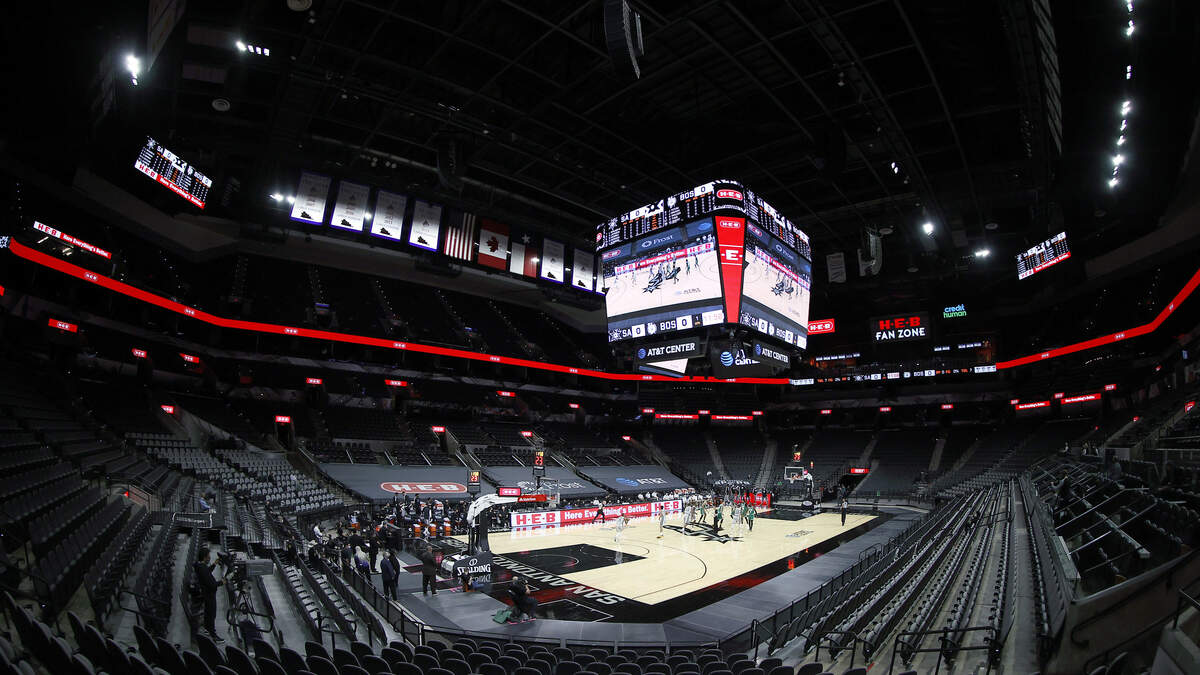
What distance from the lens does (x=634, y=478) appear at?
132 ft

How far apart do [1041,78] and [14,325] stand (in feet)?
118

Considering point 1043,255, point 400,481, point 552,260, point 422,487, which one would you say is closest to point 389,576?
point 552,260

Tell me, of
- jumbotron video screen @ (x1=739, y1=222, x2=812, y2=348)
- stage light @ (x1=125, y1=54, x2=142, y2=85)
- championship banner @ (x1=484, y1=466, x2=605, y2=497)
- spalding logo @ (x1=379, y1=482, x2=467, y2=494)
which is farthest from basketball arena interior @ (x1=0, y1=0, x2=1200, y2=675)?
spalding logo @ (x1=379, y1=482, x2=467, y2=494)

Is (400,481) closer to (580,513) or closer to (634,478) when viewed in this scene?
(580,513)

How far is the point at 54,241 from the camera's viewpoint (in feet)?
73.7

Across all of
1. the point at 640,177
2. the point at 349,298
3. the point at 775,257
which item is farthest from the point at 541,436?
the point at 775,257

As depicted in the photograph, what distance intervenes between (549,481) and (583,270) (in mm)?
13801

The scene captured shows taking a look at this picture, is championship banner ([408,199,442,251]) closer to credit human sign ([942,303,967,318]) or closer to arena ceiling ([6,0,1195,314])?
arena ceiling ([6,0,1195,314])

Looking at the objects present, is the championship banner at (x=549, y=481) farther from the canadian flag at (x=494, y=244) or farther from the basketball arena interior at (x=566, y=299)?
the canadian flag at (x=494, y=244)

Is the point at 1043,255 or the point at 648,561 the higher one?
the point at 1043,255

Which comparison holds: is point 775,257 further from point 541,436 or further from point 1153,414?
point 541,436

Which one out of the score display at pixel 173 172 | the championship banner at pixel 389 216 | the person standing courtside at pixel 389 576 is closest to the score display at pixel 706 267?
the person standing courtside at pixel 389 576

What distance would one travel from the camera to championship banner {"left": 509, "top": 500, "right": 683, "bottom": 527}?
87.9 feet

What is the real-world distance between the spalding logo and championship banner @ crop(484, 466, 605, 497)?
261 cm
